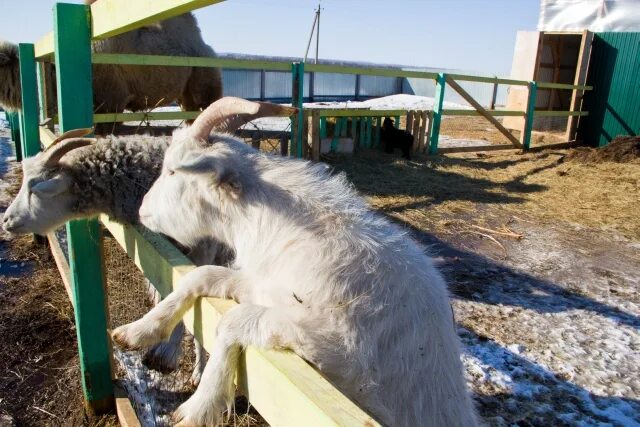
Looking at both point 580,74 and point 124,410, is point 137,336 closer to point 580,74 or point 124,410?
point 124,410

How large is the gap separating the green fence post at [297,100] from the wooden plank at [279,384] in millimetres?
5754

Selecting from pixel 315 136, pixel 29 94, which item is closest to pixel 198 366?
pixel 29 94

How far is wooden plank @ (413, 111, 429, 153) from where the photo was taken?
35.9 ft

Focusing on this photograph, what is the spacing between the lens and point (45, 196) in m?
2.61

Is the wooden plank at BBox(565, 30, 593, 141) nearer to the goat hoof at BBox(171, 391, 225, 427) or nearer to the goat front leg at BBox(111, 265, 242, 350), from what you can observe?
the goat front leg at BBox(111, 265, 242, 350)

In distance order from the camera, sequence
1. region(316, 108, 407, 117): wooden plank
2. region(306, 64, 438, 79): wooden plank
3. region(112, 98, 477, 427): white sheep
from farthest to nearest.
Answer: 1. region(316, 108, 407, 117): wooden plank
2. region(306, 64, 438, 79): wooden plank
3. region(112, 98, 477, 427): white sheep

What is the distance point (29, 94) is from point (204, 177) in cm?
393

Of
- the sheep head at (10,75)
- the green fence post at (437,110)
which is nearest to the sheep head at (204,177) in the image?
the sheep head at (10,75)

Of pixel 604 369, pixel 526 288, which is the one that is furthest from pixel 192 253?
pixel 526 288

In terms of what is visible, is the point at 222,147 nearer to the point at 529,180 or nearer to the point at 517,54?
the point at 529,180

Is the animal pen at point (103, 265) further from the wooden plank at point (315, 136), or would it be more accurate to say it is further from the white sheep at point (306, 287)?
the wooden plank at point (315, 136)

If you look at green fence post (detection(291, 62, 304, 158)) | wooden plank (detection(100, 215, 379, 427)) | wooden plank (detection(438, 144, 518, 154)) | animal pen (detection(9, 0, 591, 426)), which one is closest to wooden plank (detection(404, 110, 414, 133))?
wooden plank (detection(438, 144, 518, 154))

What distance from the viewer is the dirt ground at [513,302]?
3.09m

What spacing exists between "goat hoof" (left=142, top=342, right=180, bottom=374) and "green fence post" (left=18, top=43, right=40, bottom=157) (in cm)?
306
